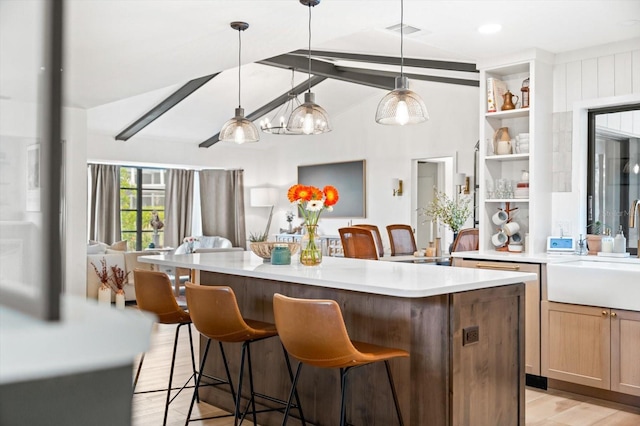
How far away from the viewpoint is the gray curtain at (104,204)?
33.6 ft

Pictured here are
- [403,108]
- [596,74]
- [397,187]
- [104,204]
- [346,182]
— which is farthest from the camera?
[104,204]

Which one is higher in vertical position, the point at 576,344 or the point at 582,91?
the point at 582,91

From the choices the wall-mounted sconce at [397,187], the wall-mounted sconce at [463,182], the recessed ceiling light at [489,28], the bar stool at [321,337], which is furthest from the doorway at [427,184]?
the bar stool at [321,337]

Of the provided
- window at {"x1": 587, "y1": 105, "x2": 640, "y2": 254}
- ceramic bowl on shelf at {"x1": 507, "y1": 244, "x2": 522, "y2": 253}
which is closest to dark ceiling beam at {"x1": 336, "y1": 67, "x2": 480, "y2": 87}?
window at {"x1": 587, "y1": 105, "x2": 640, "y2": 254}

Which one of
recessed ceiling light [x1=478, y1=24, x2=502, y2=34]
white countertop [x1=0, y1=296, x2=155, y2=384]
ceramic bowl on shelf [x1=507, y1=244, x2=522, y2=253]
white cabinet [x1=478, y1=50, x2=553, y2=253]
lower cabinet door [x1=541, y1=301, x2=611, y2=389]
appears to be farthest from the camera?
ceramic bowl on shelf [x1=507, y1=244, x2=522, y2=253]

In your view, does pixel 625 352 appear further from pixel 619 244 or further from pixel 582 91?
pixel 582 91

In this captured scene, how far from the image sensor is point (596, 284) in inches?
148

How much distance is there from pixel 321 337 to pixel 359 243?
3.15m

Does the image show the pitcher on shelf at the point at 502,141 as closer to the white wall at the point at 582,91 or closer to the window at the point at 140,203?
the white wall at the point at 582,91

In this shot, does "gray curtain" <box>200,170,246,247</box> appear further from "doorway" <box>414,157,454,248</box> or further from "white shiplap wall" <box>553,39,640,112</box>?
"white shiplap wall" <box>553,39,640,112</box>

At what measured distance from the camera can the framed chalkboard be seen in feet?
31.3

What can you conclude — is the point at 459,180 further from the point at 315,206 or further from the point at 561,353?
the point at 315,206

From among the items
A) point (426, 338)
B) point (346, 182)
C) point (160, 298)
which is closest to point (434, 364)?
point (426, 338)

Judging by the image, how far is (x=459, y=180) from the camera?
25.6ft
